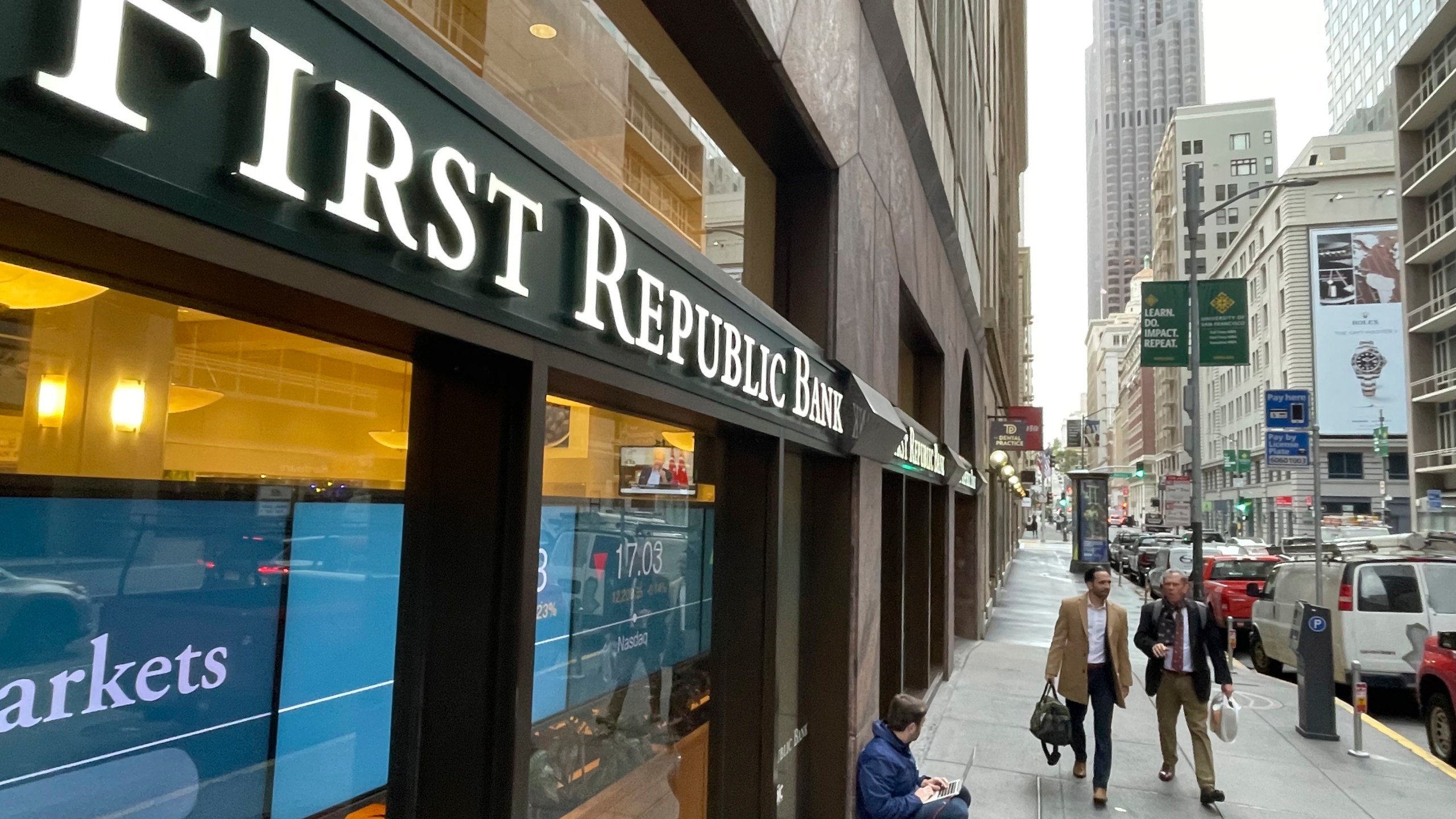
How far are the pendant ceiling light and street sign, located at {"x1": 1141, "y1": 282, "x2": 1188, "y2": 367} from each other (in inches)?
623

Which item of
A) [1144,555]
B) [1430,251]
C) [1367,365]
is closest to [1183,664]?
[1144,555]

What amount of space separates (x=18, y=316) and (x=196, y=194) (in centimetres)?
65

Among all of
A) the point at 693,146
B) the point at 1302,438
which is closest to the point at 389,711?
the point at 693,146

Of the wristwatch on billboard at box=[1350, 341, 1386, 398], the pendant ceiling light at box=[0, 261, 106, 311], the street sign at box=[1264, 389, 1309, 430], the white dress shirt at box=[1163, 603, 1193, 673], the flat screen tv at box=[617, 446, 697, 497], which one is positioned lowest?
the white dress shirt at box=[1163, 603, 1193, 673]

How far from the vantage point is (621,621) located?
4.06m

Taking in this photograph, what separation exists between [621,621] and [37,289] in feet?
9.12

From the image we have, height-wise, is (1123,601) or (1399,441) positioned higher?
(1399,441)

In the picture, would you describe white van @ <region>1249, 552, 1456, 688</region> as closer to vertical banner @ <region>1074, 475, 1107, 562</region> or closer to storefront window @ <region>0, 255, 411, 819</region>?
storefront window @ <region>0, 255, 411, 819</region>

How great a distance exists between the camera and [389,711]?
2.61 meters

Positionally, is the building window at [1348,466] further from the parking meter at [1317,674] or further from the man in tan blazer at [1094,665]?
the man in tan blazer at [1094,665]

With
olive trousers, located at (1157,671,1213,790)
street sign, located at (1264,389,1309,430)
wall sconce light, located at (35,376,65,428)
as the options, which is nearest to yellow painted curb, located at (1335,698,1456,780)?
olive trousers, located at (1157,671,1213,790)

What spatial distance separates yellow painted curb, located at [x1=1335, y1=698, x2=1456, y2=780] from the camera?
325 inches

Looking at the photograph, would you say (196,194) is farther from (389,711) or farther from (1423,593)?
(1423,593)

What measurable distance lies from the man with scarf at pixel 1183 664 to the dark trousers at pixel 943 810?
314 cm
